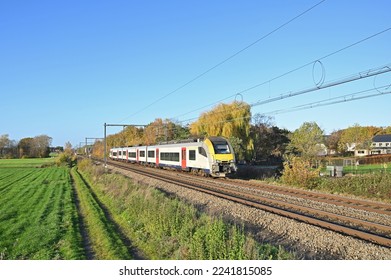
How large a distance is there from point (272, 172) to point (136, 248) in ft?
64.7

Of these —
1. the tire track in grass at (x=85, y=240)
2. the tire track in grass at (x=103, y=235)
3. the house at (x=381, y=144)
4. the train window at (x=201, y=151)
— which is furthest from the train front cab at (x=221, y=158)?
the house at (x=381, y=144)

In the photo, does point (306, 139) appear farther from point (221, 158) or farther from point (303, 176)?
point (303, 176)

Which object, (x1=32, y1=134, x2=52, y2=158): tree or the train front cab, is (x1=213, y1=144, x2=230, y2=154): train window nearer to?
the train front cab

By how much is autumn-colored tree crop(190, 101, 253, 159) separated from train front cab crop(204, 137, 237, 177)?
51.1 feet

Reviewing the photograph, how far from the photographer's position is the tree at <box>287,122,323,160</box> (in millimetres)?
50444

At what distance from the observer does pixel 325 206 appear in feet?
47.6

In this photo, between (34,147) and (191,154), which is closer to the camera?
(191,154)

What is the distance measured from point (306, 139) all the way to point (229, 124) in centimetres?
1332

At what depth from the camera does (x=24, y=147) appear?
418 ft

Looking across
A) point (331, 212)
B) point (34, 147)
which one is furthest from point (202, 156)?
point (34, 147)

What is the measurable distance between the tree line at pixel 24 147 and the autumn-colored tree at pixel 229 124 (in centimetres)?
9506

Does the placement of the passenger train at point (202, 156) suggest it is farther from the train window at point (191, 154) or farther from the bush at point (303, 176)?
the bush at point (303, 176)

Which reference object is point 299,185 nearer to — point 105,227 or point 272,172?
point 272,172

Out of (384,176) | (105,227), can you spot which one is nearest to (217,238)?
(105,227)
